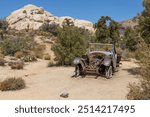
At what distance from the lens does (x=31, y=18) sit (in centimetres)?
7869

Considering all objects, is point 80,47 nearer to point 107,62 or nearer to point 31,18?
point 107,62

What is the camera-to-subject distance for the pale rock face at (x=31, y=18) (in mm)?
75500

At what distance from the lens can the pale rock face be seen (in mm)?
75500

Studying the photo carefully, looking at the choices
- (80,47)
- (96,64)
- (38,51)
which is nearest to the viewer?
(96,64)

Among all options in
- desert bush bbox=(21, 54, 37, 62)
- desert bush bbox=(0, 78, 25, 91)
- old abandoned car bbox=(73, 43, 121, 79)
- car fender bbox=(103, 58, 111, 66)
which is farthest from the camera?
desert bush bbox=(21, 54, 37, 62)

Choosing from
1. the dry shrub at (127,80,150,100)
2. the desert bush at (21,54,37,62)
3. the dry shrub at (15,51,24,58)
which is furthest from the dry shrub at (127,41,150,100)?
the dry shrub at (15,51,24,58)

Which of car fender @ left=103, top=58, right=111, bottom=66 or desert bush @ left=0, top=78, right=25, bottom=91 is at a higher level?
car fender @ left=103, top=58, right=111, bottom=66

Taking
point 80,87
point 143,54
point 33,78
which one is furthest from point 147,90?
point 33,78

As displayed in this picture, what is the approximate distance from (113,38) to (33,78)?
23.7 meters

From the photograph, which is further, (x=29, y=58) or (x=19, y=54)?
(x=19, y=54)

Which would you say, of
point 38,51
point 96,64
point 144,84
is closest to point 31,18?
point 38,51

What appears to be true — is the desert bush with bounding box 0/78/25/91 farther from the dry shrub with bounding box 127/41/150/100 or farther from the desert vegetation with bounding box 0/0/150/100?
the dry shrub with bounding box 127/41/150/100

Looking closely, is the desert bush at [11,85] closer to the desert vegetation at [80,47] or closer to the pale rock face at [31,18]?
the desert vegetation at [80,47]

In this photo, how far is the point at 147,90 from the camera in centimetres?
780
